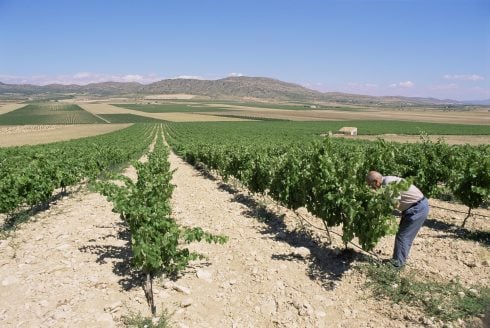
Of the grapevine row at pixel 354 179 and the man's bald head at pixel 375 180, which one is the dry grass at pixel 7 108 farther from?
the man's bald head at pixel 375 180

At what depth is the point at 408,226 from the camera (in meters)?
7.50

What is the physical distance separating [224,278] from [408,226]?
12.6 ft

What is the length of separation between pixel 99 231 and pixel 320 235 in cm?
611

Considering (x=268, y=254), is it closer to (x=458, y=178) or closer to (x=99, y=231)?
(x=99, y=231)

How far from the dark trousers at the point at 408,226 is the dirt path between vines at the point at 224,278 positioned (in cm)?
67

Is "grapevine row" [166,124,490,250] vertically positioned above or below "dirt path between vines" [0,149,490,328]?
above

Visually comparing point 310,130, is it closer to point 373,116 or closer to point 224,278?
point 224,278

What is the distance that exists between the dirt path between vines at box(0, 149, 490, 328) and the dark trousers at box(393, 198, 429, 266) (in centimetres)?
67

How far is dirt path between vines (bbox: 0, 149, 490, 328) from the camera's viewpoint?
6.18m

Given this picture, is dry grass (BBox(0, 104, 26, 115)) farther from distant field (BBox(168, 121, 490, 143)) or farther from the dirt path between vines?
the dirt path between vines

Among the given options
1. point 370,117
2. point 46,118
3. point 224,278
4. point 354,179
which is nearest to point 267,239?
point 224,278

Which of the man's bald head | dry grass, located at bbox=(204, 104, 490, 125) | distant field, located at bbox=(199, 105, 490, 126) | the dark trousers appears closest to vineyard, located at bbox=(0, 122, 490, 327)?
the man's bald head

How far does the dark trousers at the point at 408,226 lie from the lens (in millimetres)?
7426

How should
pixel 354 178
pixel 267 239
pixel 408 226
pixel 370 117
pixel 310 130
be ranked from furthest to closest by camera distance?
1. pixel 370 117
2. pixel 310 130
3. pixel 267 239
4. pixel 354 178
5. pixel 408 226
